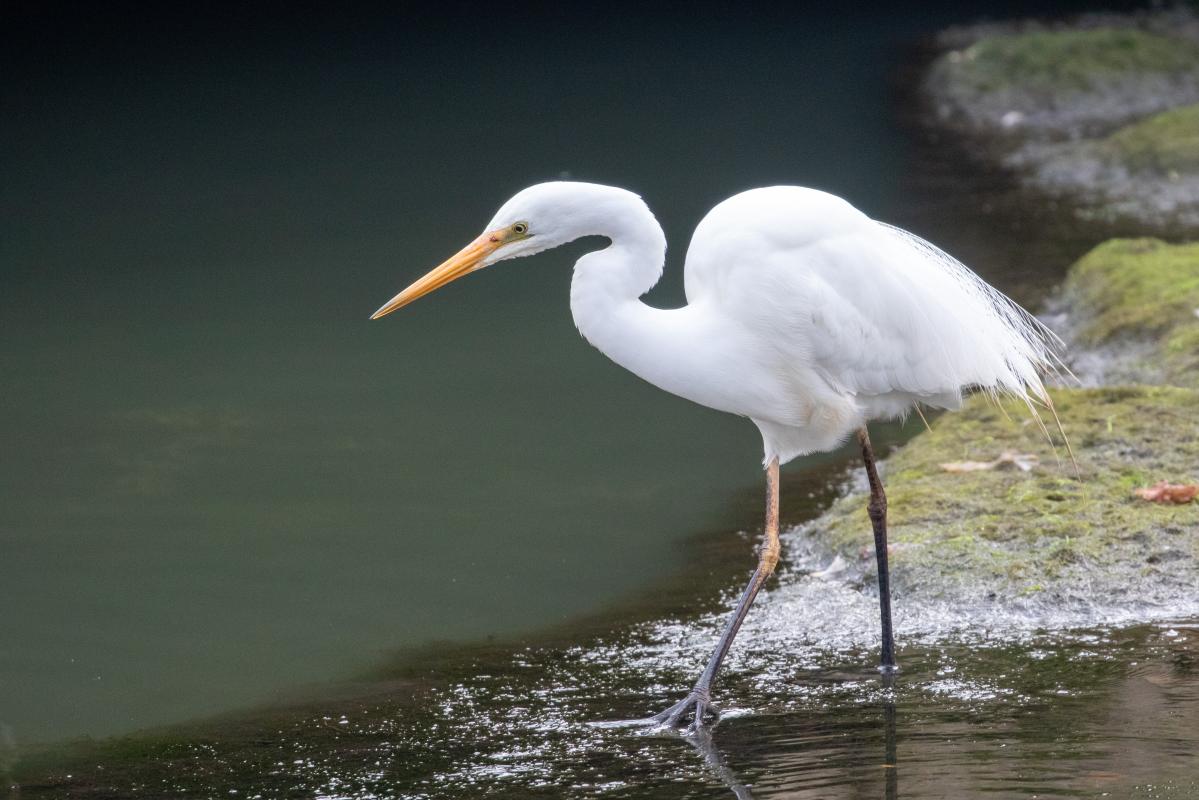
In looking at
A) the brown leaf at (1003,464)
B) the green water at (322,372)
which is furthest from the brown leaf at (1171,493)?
the green water at (322,372)

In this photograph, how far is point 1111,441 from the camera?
240 inches

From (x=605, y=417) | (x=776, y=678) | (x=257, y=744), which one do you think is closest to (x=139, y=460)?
(x=605, y=417)

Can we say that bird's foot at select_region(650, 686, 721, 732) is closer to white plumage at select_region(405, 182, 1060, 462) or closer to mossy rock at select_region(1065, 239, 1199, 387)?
white plumage at select_region(405, 182, 1060, 462)

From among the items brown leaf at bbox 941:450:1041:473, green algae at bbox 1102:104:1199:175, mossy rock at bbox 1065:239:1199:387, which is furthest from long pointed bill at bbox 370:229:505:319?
green algae at bbox 1102:104:1199:175

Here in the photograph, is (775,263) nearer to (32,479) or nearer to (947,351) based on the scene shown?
(947,351)

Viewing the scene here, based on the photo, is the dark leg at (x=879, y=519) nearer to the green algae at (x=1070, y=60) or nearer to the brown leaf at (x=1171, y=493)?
the brown leaf at (x=1171, y=493)

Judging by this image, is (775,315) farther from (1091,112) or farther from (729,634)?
(1091,112)

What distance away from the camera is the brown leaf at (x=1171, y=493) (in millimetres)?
5480

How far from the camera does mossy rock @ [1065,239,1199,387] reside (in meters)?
7.43

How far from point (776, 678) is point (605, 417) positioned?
10.9 feet

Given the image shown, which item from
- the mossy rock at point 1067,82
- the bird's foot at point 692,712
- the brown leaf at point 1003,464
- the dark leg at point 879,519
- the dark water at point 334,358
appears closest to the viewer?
the bird's foot at point 692,712

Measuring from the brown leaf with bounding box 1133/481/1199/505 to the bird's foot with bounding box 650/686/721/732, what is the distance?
219cm

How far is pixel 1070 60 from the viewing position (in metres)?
15.7

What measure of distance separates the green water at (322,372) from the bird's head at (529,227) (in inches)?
67.7
